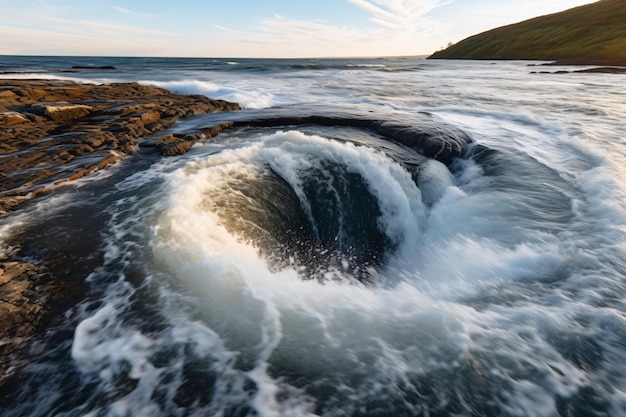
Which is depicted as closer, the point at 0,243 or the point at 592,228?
the point at 0,243

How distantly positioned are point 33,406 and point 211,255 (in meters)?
2.33

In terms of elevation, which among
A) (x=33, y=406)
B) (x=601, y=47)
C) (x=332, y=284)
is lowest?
(x=332, y=284)

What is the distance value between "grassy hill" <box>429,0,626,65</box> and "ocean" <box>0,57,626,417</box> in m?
53.8

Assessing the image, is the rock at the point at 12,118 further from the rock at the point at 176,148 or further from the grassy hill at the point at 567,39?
the grassy hill at the point at 567,39

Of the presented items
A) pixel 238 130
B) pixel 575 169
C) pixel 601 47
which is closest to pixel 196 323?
pixel 238 130

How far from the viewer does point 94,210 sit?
5.89 metres

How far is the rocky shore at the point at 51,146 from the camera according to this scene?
378 centimetres

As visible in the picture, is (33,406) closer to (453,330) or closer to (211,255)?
(211,255)

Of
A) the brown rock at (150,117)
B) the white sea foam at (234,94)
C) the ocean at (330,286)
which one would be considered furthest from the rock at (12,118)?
the white sea foam at (234,94)

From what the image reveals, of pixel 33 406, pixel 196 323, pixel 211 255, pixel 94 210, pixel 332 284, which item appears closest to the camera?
pixel 33 406

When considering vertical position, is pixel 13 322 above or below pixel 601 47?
below

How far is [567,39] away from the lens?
2478 inches

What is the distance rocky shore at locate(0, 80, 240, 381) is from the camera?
12.4 feet

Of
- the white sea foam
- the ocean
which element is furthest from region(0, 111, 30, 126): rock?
the white sea foam
